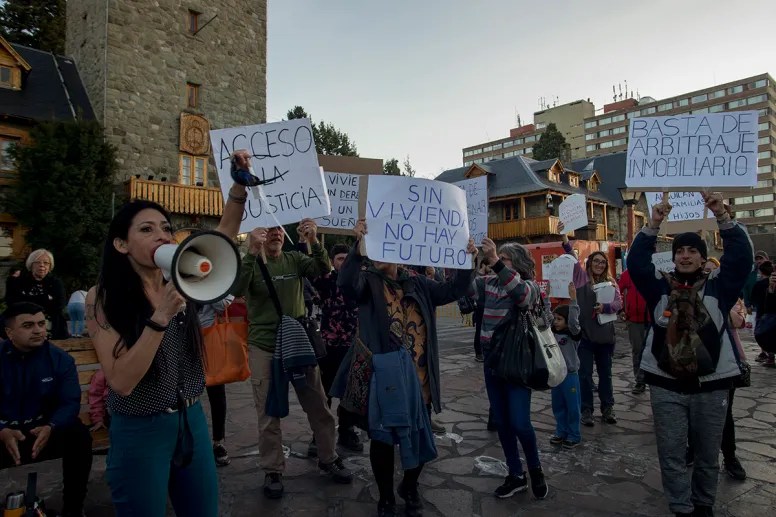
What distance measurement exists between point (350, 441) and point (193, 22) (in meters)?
22.3

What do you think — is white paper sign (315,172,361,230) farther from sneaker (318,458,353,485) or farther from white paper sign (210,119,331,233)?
sneaker (318,458,353,485)

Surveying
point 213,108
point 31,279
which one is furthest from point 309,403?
point 213,108

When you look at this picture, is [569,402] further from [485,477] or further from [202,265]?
[202,265]

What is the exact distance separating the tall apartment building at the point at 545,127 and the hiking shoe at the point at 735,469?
93214 millimetres

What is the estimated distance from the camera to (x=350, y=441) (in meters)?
4.86

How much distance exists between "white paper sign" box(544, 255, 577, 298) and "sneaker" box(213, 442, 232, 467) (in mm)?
3834

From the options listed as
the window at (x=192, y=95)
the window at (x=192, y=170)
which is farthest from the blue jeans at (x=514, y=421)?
the window at (x=192, y=95)

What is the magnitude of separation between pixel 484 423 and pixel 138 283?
454 centimetres

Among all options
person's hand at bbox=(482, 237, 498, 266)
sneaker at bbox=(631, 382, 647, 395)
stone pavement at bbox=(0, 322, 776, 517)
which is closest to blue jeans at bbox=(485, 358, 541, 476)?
stone pavement at bbox=(0, 322, 776, 517)

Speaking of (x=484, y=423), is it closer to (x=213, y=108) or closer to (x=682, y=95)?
(x=213, y=108)

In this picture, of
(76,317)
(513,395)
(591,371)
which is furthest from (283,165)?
(76,317)

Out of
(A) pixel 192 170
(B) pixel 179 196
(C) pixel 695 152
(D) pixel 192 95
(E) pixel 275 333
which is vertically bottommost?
(E) pixel 275 333

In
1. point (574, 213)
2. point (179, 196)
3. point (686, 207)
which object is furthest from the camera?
point (179, 196)

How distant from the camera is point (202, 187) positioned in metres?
21.2
